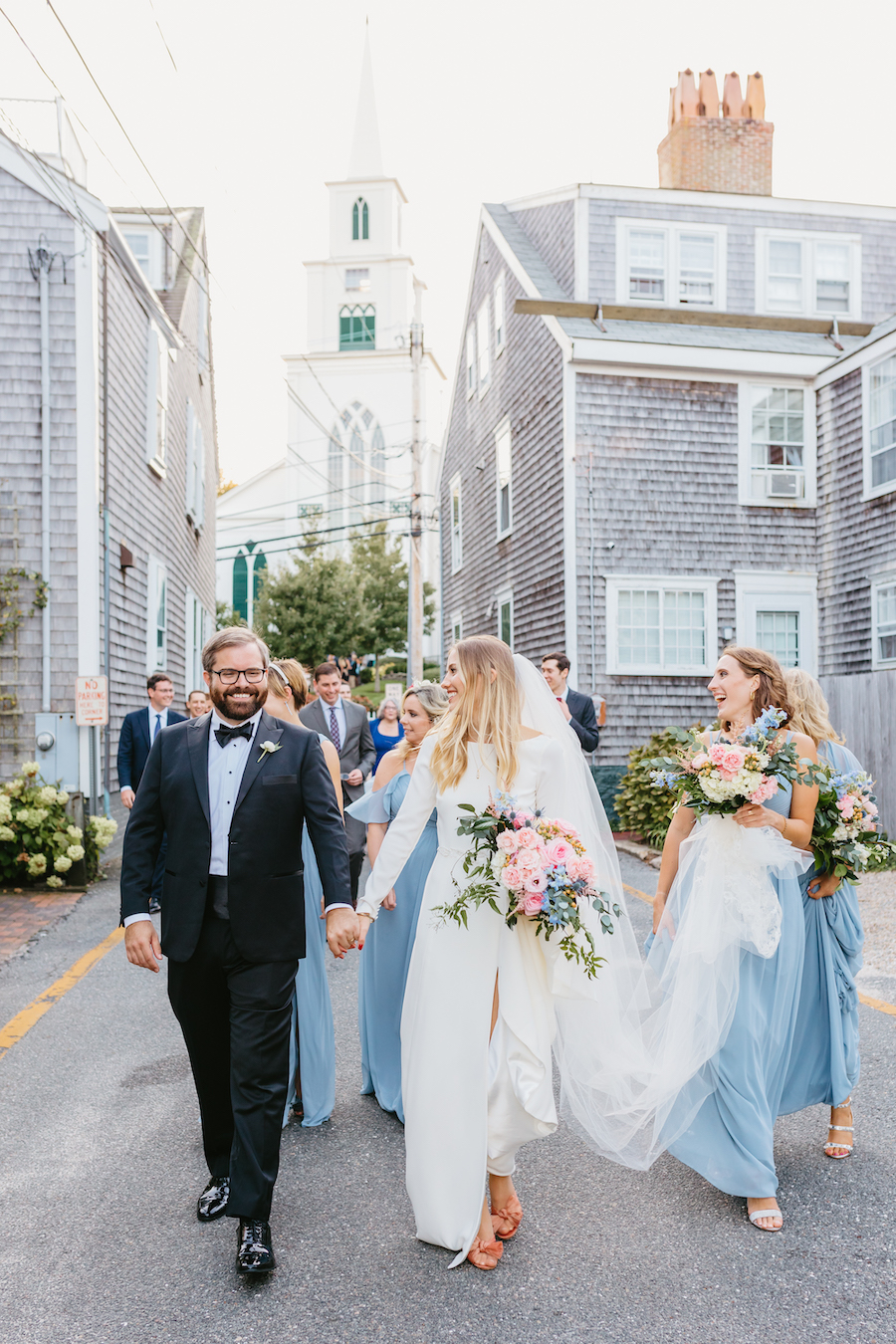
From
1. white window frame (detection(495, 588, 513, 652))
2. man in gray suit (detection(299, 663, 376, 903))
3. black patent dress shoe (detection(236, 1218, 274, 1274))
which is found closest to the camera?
black patent dress shoe (detection(236, 1218, 274, 1274))

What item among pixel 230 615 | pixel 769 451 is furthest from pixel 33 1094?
pixel 230 615

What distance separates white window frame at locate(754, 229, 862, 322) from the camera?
774 inches

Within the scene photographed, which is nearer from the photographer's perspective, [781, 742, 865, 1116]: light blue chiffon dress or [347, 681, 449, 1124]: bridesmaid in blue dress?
[781, 742, 865, 1116]: light blue chiffon dress

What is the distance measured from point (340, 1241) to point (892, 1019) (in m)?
3.83

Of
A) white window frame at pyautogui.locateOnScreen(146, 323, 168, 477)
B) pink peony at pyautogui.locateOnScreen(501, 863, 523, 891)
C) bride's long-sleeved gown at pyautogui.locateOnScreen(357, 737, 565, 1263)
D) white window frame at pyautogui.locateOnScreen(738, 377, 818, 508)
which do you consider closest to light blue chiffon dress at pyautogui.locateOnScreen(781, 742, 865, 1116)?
bride's long-sleeved gown at pyautogui.locateOnScreen(357, 737, 565, 1263)

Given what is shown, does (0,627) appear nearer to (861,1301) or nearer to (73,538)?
(73,538)

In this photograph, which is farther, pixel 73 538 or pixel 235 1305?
pixel 73 538

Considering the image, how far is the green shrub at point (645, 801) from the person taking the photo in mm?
13707

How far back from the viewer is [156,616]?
1681 cm

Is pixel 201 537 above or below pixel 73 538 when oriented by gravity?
above

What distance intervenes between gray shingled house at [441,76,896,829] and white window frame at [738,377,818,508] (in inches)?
1.3

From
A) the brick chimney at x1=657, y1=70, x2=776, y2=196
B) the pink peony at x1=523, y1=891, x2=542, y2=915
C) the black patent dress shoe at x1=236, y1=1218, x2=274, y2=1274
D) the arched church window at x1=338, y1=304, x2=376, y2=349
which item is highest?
the arched church window at x1=338, y1=304, x2=376, y2=349

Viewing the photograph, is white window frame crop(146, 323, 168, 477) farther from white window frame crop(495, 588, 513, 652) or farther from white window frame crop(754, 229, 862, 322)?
white window frame crop(754, 229, 862, 322)

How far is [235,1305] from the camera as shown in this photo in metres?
3.31
